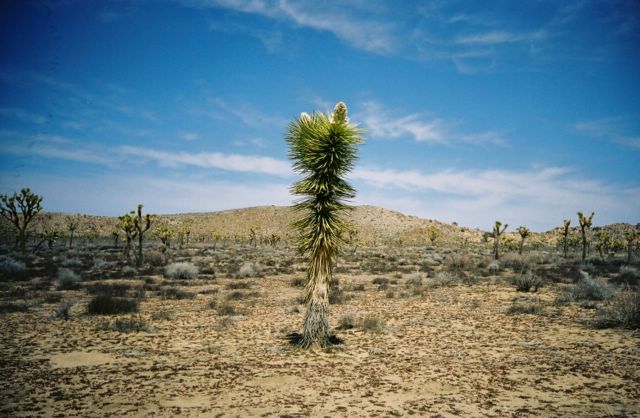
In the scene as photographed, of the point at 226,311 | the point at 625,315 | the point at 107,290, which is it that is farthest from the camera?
the point at 107,290

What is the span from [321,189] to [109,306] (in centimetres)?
991

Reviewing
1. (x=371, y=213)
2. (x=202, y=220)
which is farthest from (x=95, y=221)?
(x=371, y=213)

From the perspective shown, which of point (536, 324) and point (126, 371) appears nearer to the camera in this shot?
point (126, 371)

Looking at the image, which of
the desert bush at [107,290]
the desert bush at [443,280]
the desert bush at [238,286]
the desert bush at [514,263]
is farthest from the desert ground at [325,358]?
the desert bush at [514,263]

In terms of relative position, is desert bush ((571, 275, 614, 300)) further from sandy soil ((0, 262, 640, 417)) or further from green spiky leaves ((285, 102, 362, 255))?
green spiky leaves ((285, 102, 362, 255))

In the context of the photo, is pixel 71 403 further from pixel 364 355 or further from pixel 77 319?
pixel 77 319

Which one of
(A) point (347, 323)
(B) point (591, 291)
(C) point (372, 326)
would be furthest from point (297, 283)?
(B) point (591, 291)

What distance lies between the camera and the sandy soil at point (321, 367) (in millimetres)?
6543

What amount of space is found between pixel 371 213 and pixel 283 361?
393ft

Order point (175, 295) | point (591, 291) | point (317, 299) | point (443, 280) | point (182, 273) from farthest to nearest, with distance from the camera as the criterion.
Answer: point (182, 273) → point (443, 280) → point (175, 295) → point (591, 291) → point (317, 299)

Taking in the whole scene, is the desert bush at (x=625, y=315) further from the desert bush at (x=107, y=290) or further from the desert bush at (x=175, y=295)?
the desert bush at (x=107, y=290)

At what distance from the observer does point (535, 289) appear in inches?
766

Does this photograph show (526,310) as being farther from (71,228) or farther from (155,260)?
(71,228)

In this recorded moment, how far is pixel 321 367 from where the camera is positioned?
8.67 metres
